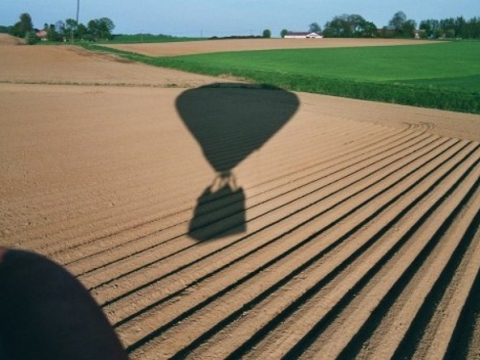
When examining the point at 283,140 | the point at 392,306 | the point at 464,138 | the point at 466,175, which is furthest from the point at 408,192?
the point at 464,138

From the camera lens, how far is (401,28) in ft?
306

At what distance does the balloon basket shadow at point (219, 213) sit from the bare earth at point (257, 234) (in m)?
0.03

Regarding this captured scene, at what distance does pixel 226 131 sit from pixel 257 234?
18.9 ft

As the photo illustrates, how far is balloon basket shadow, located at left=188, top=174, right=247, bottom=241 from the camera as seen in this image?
4602 mm

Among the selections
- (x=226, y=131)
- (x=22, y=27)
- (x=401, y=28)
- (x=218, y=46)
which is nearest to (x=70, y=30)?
(x=22, y=27)

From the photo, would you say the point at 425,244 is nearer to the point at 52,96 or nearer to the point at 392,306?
the point at 392,306

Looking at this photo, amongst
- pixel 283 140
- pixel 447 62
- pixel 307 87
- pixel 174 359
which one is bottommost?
pixel 174 359

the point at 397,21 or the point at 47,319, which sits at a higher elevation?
the point at 397,21

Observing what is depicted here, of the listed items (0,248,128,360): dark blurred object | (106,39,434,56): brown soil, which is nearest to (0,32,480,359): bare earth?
(0,248,128,360): dark blurred object

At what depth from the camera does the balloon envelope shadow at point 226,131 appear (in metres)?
4.96

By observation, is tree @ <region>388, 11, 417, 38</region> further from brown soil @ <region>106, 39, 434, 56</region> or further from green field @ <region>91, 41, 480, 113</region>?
green field @ <region>91, 41, 480, 113</region>

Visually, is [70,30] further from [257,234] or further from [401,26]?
[257,234]

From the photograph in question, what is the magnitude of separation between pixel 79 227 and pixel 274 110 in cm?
1021

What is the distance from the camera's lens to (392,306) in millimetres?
3365
